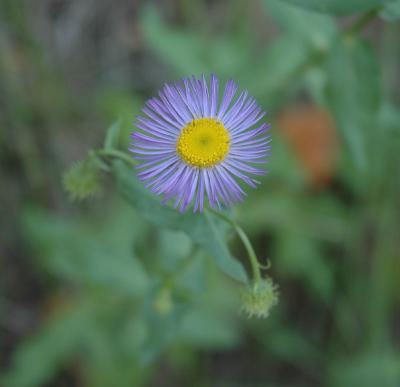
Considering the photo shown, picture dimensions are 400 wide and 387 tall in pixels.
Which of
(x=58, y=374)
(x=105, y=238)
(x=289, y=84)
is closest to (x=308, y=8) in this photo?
(x=289, y=84)

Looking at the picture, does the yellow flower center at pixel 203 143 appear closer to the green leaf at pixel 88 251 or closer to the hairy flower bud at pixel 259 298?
the hairy flower bud at pixel 259 298

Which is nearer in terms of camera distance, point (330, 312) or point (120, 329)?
point (120, 329)

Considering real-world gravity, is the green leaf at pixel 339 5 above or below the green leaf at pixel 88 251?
above

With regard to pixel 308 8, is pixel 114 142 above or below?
below

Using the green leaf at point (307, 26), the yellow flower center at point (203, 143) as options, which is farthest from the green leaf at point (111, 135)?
the green leaf at point (307, 26)

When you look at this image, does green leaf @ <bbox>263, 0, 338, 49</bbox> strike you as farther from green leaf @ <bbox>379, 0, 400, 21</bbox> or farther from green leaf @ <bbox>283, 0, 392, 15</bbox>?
green leaf @ <bbox>283, 0, 392, 15</bbox>

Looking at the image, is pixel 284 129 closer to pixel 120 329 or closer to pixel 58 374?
pixel 120 329

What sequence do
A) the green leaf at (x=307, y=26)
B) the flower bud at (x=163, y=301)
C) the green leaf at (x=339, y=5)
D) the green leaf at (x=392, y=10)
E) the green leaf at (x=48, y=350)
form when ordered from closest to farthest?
the green leaf at (x=339, y=5), the green leaf at (x=392, y=10), the flower bud at (x=163, y=301), the green leaf at (x=307, y=26), the green leaf at (x=48, y=350)

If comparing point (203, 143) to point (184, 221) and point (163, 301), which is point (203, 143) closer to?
point (184, 221)
